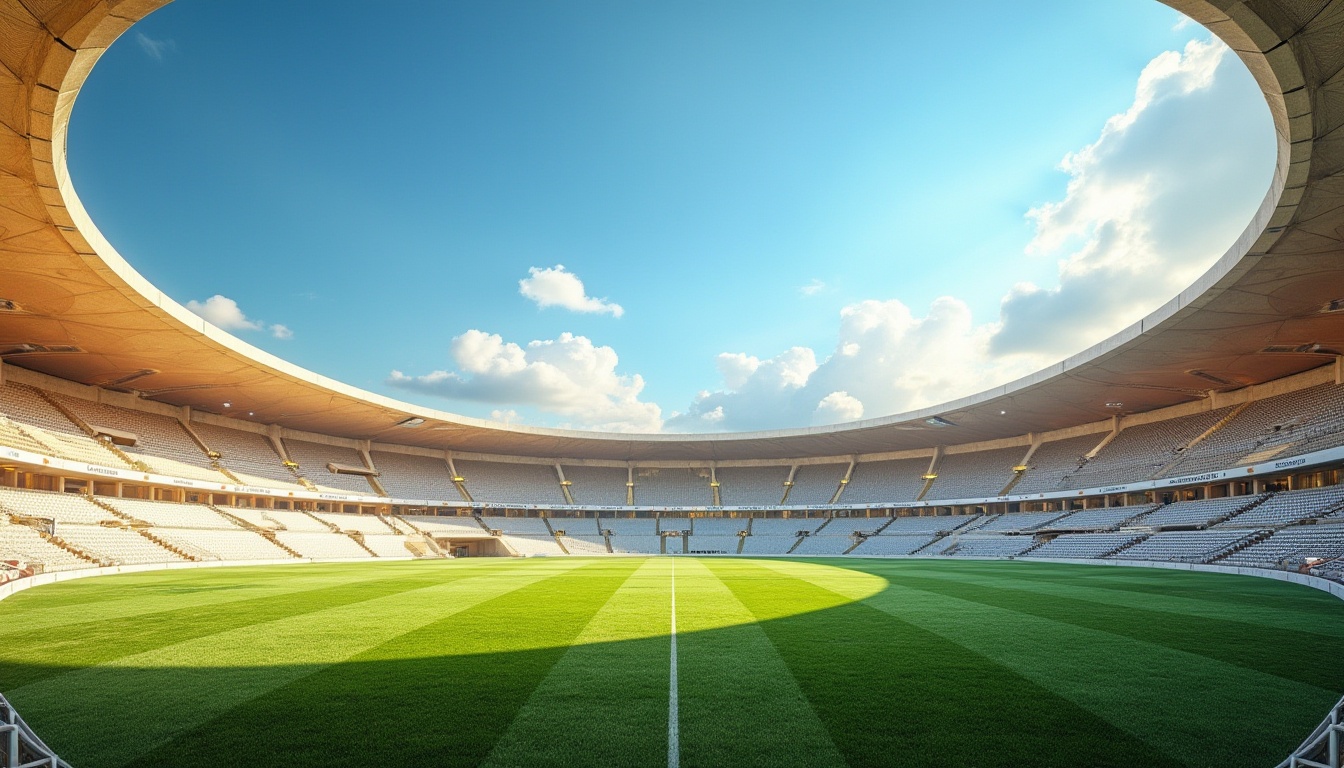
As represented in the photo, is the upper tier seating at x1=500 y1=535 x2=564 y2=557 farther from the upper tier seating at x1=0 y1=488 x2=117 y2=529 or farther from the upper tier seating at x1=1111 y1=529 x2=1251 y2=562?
the upper tier seating at x1=1111 y1=529 x2=1251 y2=562

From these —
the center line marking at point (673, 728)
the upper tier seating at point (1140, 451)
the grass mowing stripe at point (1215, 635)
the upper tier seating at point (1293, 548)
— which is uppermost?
the upper tier seating at point (1140, 451)

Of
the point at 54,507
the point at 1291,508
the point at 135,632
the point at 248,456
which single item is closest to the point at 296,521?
the point at 248,456

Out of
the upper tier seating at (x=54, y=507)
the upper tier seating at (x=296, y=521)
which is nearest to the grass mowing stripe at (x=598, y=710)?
the upper tier seating at (x=54, y=507)

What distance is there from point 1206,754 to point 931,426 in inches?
1985

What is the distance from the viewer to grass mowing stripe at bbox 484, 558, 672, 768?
5.59 meters

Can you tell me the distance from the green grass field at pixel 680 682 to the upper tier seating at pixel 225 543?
2216 centimetres

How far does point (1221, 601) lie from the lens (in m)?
16.7

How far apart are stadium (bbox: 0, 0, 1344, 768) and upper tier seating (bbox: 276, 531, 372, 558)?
14.4 inches

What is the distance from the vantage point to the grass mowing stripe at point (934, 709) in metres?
5.60

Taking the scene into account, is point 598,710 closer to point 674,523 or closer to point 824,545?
point 824,545

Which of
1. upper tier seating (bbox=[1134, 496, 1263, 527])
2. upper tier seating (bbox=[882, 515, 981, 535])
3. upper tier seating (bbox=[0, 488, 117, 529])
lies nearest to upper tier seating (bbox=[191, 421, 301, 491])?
upper tier seating (bbox=[0, 488, 117, 529])

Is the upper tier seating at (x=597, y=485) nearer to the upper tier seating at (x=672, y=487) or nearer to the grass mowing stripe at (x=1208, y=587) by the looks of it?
the upper tier seating at (x=672, y=487)

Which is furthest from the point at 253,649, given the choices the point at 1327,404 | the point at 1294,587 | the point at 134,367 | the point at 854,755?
the point at 1327,404

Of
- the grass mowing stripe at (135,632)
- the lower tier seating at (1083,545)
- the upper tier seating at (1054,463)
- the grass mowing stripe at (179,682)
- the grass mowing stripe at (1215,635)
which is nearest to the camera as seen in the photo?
the grass mowing stripe at (179,682)
